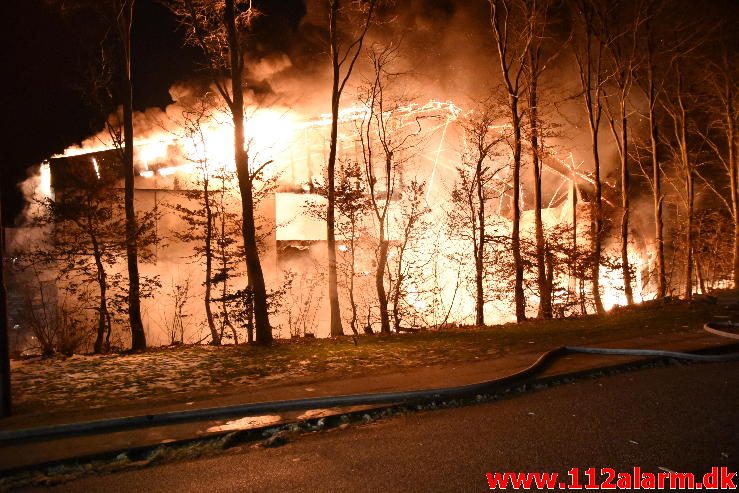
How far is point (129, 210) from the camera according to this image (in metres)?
14.1

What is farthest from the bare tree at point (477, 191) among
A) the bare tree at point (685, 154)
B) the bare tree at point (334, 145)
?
the bare tree at point (685, 154)

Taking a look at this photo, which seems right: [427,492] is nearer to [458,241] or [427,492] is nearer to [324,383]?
[324,383]

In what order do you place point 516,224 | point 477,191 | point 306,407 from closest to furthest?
1. point 306,407
2. point 477,191
3. point 516,224

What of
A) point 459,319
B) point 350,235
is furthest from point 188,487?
point 459,319

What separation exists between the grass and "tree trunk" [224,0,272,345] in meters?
0.75

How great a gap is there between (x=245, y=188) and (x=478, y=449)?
885 cm

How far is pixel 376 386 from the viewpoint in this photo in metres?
7.59

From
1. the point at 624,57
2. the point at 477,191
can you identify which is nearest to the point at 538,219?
the point at 477,191

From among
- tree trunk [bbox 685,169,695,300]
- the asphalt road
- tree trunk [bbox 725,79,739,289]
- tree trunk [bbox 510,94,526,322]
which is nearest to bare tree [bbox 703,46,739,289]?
tree trunk [bbox 725,79,739,289]

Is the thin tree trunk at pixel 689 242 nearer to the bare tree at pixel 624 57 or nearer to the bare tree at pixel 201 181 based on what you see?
the bare tree at pixel 624 57

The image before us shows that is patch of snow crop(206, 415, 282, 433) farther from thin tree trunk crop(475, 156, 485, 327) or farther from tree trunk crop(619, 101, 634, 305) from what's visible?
tree trunk crop(619, 101, 634, 305)

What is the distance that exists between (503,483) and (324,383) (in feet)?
13.3

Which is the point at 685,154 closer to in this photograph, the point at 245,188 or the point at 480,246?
the point at 480,246

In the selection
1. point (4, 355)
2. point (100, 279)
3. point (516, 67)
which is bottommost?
point (4, 355)
